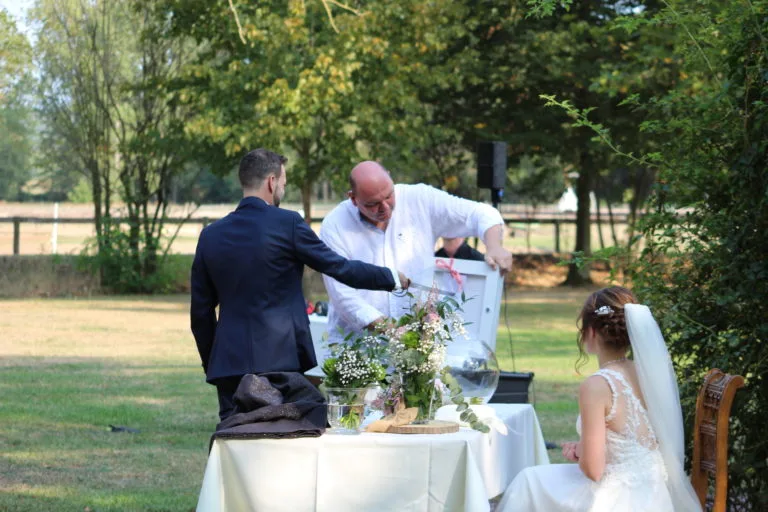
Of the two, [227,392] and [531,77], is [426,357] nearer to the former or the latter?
[227,392]

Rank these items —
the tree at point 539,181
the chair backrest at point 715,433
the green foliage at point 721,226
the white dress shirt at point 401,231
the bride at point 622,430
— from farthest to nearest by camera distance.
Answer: the tree at point 539,181 < the white dress shirt at point 401,231 < the green foliage at point 721,226 < the bride at point 622,430 < the chair backrest at point 715,433

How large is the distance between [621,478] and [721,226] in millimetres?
1617

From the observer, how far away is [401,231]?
6129 millimetres

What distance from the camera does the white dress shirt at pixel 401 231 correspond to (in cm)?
592

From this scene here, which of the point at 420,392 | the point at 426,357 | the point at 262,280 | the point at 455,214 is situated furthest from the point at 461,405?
the point at 455,214

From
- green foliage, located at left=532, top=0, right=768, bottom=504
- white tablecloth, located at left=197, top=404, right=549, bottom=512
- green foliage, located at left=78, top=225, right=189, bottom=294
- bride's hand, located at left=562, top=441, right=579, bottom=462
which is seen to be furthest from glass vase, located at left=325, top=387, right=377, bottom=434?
green foliage, located at left=78, top=225, right=189, bottom=294

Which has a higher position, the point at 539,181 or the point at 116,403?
the point at 539,181

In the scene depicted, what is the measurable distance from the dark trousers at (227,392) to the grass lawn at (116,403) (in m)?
2.45

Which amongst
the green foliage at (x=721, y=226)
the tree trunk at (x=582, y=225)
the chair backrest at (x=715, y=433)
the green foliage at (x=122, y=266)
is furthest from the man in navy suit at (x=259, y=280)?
the tree trunk at (x=582, y=225)

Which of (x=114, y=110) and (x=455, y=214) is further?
(x=114, y=110)

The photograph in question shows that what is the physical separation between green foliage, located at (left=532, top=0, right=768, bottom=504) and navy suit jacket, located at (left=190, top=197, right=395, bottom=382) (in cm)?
168

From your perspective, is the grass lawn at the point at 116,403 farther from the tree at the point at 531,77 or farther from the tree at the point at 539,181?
the tree at the point at 539,181

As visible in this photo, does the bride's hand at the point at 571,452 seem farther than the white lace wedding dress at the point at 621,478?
Yes

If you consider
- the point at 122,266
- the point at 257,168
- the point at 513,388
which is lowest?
the point at 122,266
